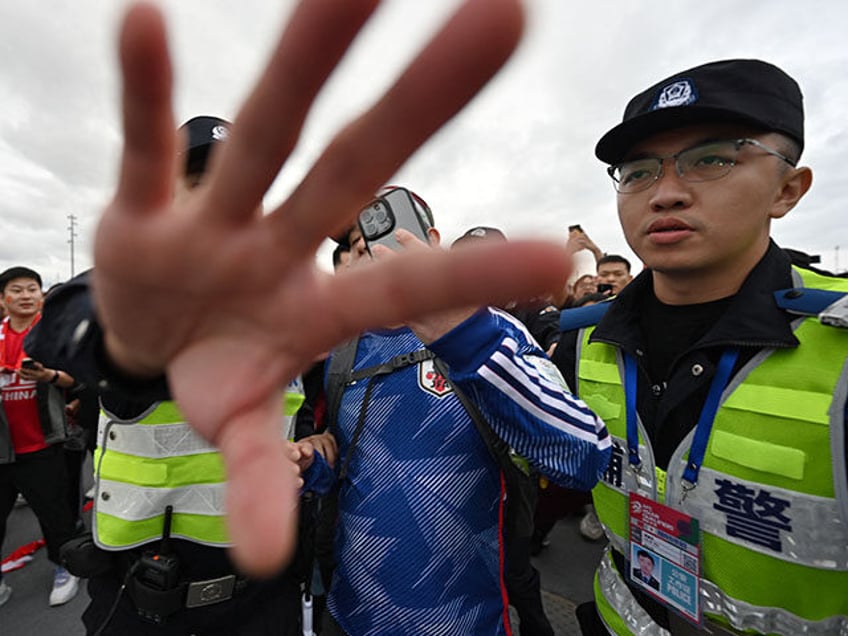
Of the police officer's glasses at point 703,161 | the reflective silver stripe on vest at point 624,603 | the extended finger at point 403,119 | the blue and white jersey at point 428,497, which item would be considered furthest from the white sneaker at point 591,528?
the extended finger at point 403,119

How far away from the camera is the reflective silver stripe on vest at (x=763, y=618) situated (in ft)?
3.08

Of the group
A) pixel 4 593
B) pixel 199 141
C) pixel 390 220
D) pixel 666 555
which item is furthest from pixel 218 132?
pixel 4 593

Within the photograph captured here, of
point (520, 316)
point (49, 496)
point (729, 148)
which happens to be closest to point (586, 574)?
point (520, 316)

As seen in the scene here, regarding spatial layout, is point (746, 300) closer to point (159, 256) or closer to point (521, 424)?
point (521, 424)

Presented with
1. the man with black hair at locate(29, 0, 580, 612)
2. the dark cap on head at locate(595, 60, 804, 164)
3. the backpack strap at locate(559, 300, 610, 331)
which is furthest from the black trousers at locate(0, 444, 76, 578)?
the dark cap on head at locate(595, 60, 804, 164)

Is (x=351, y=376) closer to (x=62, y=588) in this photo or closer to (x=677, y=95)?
(x=677, y=95)

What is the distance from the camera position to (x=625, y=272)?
479cm

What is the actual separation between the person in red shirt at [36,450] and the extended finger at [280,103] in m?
3.44

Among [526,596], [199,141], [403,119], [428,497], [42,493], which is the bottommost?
[526,596]

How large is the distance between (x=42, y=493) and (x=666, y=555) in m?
3.92

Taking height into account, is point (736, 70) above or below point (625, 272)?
above

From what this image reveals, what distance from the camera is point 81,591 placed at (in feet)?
9.73

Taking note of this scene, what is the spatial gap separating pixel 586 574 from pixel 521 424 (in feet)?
9.36

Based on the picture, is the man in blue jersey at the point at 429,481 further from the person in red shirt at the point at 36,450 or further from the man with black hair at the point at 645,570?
the person in red shirt at the point at 36,450
